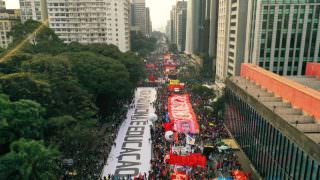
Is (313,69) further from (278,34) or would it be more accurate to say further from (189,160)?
(189,160)

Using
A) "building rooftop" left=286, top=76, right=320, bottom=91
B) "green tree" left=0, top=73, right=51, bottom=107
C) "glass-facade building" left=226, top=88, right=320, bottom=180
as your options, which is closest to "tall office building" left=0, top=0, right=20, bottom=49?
"green tree" left=0, top=73, right=51, bottom=107

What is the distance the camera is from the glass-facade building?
18234 millimetres

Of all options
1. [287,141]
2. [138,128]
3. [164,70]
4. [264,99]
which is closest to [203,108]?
[138,128]

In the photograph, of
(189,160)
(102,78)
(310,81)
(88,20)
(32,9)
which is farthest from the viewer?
(32,9)

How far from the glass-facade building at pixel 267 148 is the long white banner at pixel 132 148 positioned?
35.1 ft

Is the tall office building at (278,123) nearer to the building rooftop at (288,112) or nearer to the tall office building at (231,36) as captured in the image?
the building rooftop at (288,112)

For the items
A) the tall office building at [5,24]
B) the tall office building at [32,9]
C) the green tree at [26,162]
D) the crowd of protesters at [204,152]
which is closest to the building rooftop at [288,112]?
the crowd of protesters at [204,152]

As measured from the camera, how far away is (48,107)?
27.8 metres

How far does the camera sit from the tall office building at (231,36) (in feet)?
164

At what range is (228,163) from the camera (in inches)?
1152

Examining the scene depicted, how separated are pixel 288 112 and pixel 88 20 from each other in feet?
242

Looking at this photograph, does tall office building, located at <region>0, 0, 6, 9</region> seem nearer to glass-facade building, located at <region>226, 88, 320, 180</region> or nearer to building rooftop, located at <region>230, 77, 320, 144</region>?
glass-facade building, located at <region>226, 88, 320, 180</region>

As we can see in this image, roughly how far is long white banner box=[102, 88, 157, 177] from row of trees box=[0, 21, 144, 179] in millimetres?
3308

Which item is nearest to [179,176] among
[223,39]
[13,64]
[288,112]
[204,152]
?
[204,152]
